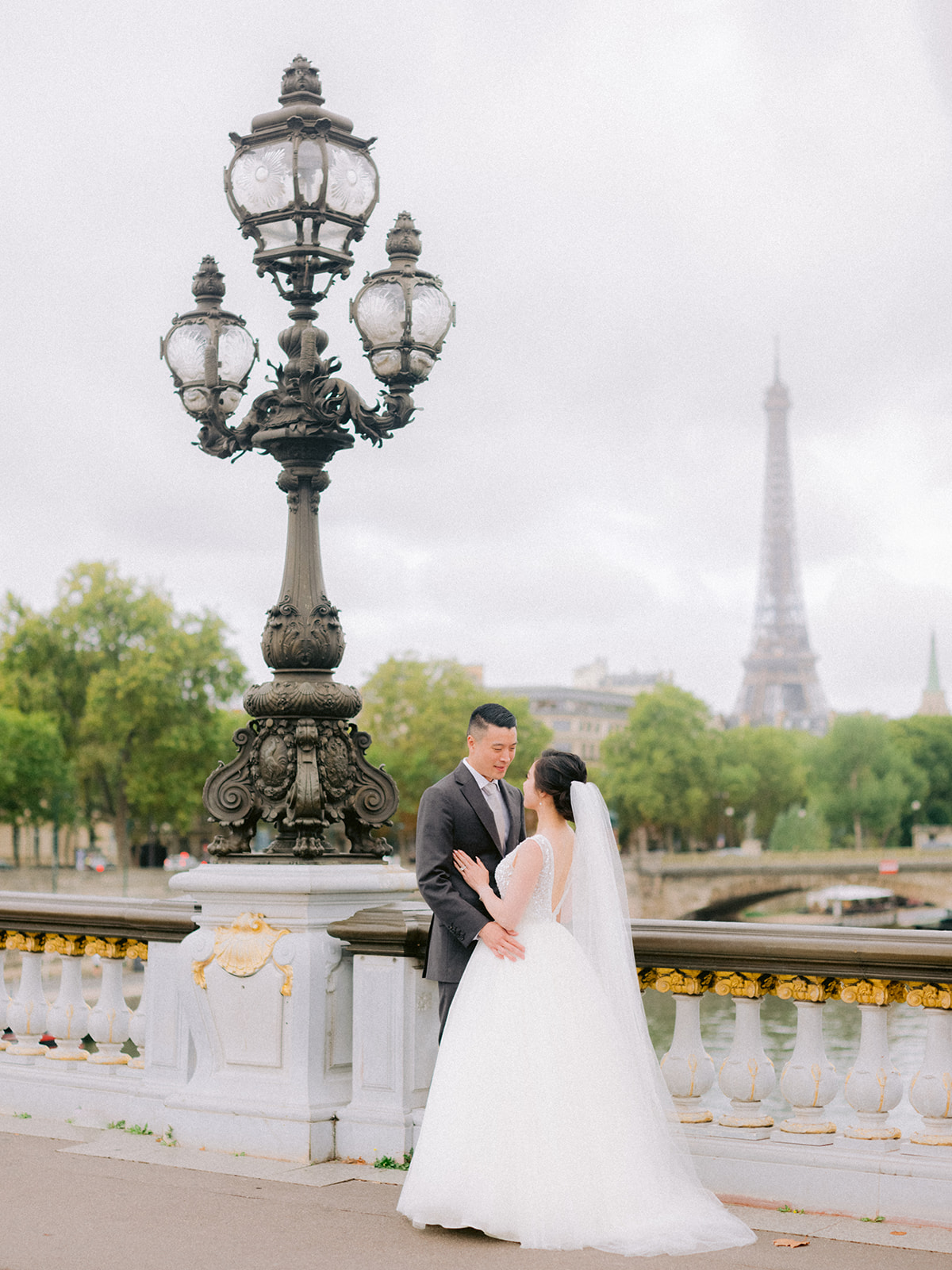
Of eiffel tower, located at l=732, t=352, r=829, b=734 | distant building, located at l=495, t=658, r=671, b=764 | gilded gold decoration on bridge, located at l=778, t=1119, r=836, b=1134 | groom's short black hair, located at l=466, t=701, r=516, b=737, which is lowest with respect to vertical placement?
gilded gold decoration on bridge, located at l=778, t=1119, r=836, b=1134

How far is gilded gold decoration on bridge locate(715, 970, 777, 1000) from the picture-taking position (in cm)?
621

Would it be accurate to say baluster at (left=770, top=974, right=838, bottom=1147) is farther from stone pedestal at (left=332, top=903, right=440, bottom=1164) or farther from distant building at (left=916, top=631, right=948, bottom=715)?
distant building at (left=916, top=631, right=948, bottom=715)

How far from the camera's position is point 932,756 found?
353 ft

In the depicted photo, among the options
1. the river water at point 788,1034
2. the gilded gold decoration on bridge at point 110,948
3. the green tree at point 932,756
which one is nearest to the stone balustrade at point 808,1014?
the gilded gold decoration on bridge at point 110,948

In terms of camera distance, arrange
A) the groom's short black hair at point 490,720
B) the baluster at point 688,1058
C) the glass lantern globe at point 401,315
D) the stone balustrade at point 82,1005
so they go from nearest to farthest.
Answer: the groom's short black hair at point 490,720 → the baluster at point 688,1058 → the glass lantern globe at point 401,315 → the stone balustrade at point 82,1005

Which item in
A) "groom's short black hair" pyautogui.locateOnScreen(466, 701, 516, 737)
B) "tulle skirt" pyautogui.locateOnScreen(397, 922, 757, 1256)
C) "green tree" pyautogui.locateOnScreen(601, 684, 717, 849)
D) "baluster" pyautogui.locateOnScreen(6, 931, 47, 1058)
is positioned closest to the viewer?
"tulle skirt" pyautogui.locateOnScreen(397, 922, 757, 1256)

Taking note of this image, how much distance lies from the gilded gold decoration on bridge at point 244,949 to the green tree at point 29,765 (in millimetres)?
51131

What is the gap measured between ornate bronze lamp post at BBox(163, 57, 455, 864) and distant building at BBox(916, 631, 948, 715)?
187m

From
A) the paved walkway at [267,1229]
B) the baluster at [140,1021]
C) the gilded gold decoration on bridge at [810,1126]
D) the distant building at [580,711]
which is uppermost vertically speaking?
the distant building at [580,711]

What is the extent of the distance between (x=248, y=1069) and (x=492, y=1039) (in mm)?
1825

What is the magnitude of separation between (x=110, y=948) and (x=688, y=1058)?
127 inches

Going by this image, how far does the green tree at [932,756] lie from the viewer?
10631 cm

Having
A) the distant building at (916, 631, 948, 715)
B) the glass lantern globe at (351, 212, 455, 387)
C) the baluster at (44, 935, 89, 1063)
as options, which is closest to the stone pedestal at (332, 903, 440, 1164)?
the baluster at (44, 935, 89, 1063)

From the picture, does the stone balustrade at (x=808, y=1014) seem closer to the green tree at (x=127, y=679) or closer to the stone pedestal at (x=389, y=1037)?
the stone pedestal at (x=389, y=1037)
